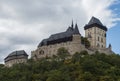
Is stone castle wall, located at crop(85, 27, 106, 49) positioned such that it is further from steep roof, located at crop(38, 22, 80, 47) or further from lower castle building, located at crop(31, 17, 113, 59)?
steep roof, located at crop(38, 22, 80, 47)

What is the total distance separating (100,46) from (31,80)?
35225mm

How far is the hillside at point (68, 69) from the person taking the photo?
9300 cm

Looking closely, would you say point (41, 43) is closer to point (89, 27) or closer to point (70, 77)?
point (89, 27)

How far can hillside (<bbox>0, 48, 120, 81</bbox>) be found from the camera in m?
93.0

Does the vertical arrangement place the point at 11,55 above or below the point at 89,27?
below

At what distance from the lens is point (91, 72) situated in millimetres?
96812

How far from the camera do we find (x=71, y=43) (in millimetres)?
113562

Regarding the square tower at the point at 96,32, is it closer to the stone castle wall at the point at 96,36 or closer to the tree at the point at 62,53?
the stone castle wall at the point at 96,36

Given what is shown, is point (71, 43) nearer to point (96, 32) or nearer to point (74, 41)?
point (74, 41)

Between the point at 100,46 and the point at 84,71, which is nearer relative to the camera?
the point at 84,71

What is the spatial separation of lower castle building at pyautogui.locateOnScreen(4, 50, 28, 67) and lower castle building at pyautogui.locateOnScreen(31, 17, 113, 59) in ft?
29.4

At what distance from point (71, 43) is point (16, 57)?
24663 mm

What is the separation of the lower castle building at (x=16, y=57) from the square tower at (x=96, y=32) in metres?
21.1

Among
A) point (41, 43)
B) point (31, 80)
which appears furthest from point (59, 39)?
point (31, 80)
